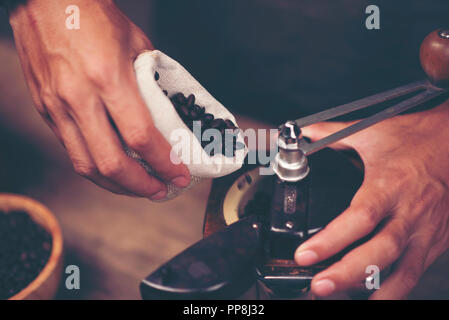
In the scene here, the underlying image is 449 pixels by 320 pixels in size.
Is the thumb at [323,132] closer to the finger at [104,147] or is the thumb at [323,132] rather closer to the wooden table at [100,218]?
the finger at [104,147]

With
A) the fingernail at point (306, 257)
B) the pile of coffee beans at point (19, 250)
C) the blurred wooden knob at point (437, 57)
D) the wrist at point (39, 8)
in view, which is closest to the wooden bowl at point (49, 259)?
the pile of coffee beans at point (19, 250)

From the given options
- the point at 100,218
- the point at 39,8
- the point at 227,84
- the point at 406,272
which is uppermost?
the point at 39,8

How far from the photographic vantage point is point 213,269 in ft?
1.86

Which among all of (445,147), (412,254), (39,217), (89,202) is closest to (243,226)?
(412,254)

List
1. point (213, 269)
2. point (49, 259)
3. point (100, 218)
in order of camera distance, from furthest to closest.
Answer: point (100, 218) → point (49, 259) → point (213, 269)

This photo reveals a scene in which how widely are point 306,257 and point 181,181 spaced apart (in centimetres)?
23

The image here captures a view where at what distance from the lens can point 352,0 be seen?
1051 mm

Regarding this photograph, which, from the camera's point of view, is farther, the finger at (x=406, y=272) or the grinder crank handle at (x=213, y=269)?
the finger at (x=406, y=272)

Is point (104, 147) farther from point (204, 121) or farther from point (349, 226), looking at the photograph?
point (349, 226)

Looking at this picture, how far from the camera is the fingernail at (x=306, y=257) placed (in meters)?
0.59

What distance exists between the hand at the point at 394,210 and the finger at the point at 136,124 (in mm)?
251

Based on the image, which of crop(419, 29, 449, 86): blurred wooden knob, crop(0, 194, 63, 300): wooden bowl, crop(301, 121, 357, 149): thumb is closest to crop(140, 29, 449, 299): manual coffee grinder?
crop(419, 29, 449, 86): blurred wooden knob

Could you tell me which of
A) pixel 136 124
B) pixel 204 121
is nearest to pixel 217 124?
pixel 204 121

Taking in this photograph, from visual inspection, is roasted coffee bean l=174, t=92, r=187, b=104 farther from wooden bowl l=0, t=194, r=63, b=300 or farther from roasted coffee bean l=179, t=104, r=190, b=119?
wooden bowl l=0, t=194, r=63, b=300
